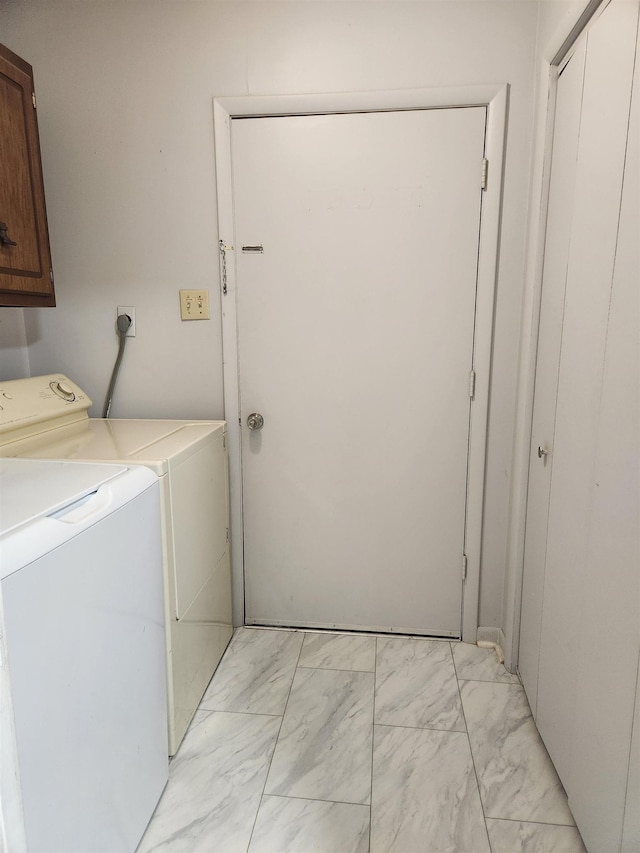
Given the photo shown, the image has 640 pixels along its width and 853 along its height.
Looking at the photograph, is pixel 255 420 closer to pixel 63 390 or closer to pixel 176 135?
pixel 63 390

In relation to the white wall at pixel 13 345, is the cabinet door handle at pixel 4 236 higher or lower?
higher

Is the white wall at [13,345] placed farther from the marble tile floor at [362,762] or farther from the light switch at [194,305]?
the marble tile floor at [362,762]

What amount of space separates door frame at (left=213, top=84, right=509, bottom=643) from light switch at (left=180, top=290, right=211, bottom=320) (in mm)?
68

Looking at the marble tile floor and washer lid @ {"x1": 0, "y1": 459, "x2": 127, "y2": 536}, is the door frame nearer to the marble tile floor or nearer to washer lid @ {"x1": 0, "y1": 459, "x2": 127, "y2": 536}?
the marble tile floor

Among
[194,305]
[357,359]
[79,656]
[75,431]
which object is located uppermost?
[194,305]

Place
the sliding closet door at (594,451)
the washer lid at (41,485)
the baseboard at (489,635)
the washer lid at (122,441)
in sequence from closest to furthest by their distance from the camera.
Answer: the washer lid at (41,485) < the sliding closet door at (594,451) < the washer lid at (122,441) < the baseboard at (489,635)

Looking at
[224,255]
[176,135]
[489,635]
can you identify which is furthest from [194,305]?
[489,635]

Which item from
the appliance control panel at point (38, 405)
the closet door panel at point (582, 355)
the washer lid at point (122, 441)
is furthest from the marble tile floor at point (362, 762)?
the appliance control panel at point (38, 405)

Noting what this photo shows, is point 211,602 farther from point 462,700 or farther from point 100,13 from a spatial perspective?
point 100,13

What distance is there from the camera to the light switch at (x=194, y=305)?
1.88 meters

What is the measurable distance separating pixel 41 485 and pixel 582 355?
129cm

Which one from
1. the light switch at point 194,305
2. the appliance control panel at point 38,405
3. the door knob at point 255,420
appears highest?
the light switch at point 194,305

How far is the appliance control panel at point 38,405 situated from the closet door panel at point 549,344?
1585 millimetres

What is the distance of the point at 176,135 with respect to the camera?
1800 mm
